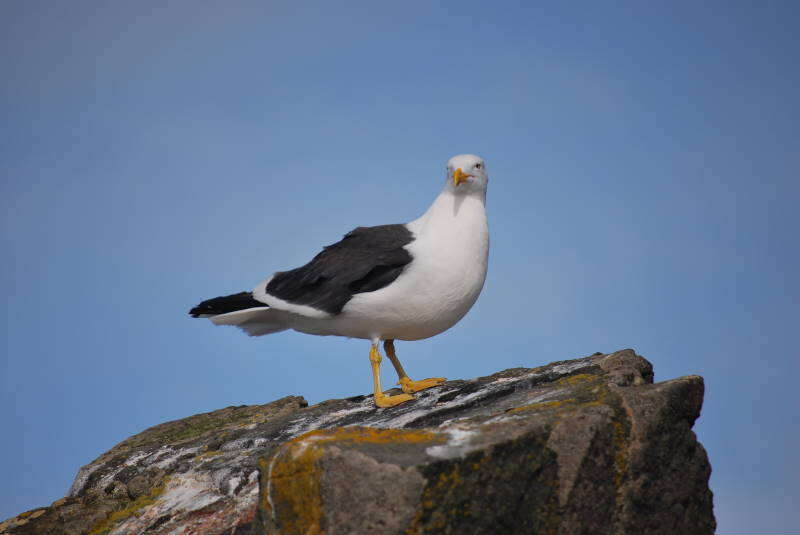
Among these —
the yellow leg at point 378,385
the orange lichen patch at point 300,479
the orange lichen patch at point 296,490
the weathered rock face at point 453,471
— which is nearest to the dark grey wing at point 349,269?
the yellow leg at point 378,385

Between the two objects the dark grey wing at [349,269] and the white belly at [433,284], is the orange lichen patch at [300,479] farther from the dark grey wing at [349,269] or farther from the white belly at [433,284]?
the dark grey wing at [349,269]

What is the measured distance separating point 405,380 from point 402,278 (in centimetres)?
141

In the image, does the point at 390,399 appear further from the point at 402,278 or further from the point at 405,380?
the point at 402,278

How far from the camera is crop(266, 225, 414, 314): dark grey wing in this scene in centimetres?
793

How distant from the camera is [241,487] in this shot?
6754 millimetres

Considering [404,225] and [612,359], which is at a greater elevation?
[404,225]

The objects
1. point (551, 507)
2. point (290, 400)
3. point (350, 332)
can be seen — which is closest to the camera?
point (551, 507)

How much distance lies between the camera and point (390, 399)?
8070 millimetres

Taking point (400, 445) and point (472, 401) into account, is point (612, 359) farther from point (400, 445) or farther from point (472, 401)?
point (400, 445)

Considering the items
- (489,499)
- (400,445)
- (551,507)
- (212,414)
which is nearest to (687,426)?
(551,507)

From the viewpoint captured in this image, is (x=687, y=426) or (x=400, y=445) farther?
(x=687, y=426)

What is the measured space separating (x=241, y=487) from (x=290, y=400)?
124 inches

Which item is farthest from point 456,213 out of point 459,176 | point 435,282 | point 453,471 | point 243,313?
point 453,471

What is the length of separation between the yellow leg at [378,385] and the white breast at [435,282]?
19cm
